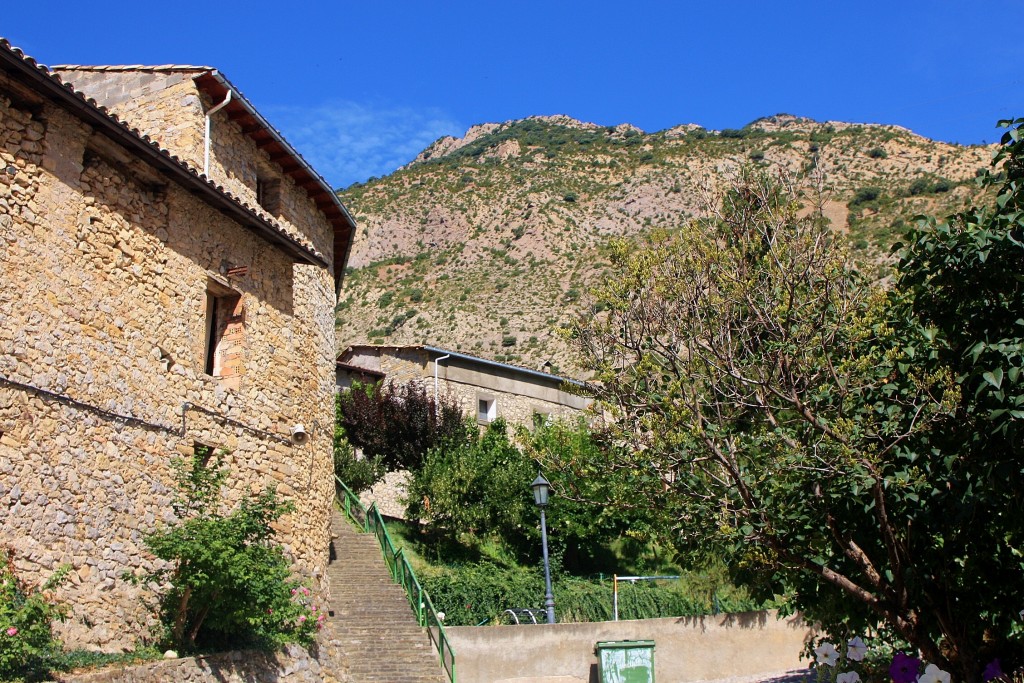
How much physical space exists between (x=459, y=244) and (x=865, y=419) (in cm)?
6302

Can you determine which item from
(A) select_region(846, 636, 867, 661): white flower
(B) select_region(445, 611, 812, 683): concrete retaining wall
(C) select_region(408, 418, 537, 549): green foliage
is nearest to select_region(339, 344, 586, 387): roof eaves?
(C) select_region(408, 418, 537, 549): green foliage

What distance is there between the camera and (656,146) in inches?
3356

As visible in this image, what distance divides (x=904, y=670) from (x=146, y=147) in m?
10.6

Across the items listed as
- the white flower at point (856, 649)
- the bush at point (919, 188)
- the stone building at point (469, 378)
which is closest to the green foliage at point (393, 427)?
the stone building at point (469, 378)

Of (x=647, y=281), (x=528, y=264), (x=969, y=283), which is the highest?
(x=528, y=264)

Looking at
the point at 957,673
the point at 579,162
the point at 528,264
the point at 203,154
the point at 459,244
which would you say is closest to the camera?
the point at 957,673

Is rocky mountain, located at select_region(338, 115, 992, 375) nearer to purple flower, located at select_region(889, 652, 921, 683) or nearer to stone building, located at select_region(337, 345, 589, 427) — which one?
stone building, located at select_region(337, 345, 589, 427)

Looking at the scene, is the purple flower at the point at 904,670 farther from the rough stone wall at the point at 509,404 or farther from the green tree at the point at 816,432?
the rough stone wall at the point at 509,404

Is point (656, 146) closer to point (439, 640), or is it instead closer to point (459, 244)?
point (459, 244)

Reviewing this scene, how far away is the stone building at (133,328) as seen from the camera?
1106 cm

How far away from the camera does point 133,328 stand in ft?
42.2

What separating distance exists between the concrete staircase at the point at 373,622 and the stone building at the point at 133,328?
A: 1032mm

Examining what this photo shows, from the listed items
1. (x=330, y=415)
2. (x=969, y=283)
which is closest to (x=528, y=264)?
(x=330, y=415)

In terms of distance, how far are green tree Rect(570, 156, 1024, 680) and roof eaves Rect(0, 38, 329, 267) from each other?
5540 millimetres
